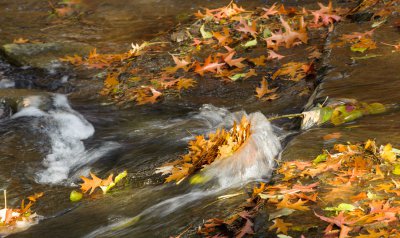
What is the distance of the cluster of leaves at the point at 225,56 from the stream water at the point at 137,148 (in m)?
0.39

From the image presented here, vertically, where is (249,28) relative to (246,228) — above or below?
above

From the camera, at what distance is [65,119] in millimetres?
5820

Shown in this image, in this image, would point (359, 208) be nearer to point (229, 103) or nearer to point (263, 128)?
point (263, 128)

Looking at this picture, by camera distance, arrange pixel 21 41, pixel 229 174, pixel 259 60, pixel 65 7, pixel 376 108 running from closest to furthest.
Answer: pixel 229 174
pixel 376 108
pixel 259 60
pixel 21 41
pixel 65 7

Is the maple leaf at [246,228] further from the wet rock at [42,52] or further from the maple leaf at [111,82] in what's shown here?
the wet rock at [42,52]

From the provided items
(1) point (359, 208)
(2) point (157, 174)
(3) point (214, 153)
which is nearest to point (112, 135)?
(2) point (157, 174)

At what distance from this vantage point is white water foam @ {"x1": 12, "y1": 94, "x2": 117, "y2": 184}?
491 centimetres

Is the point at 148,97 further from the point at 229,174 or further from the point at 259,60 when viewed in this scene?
the point at 229,174

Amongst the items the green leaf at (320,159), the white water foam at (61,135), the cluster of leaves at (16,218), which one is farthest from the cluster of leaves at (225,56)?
the green leaf at (320,159)

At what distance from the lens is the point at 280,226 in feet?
8.14

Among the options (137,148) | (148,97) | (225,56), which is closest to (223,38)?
(225,56)

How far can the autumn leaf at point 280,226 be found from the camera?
2455mm

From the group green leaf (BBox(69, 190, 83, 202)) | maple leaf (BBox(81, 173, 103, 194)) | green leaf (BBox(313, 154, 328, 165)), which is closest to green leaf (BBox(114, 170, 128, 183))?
maple leaf (BBox(81, 173, 103, 194))

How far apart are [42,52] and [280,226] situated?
19.8ft
